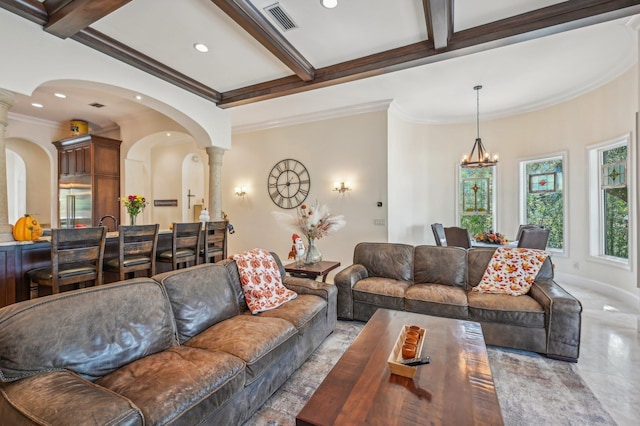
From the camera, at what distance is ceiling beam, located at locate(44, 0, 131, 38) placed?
2.43 metres

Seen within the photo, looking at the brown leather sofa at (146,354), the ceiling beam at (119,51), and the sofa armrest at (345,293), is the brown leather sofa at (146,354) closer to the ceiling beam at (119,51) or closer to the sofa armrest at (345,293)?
the sofa armrest at (345,293)

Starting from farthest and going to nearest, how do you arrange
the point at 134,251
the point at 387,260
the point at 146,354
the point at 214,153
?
the point at 214,153, the point at 387,260, the point at 134,251, the point at 146,354

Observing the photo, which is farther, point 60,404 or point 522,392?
point 522,392

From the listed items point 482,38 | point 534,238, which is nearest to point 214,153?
point 482,38

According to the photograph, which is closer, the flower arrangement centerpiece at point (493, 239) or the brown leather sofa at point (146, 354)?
the brown leather sofa at point (146, 354)

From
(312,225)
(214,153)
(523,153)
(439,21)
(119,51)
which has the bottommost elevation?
(312,225)

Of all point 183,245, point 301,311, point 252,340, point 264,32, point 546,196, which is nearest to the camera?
point 252,340

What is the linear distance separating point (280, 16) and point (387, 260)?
2.91 meters

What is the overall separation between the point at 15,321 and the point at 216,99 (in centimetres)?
399

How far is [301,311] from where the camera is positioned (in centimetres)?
242

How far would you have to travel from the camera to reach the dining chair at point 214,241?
383cm

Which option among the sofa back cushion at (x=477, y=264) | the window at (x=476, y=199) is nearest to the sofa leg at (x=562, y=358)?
the sofa back cushion at (x=477, y=264)

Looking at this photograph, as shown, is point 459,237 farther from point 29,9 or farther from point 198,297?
point 29,9

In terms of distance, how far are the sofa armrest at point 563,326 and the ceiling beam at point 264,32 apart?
3551mm
